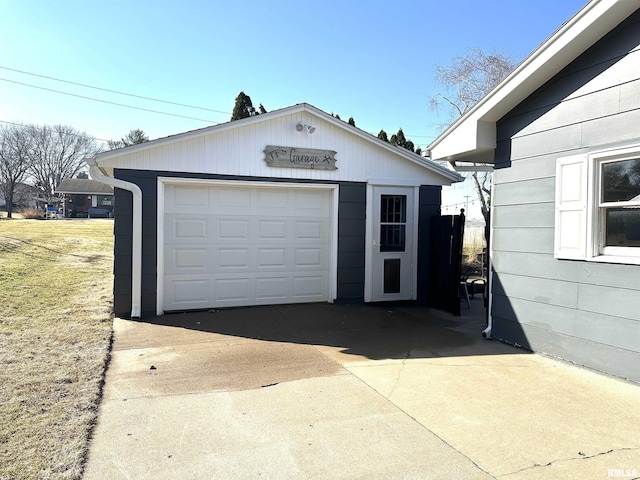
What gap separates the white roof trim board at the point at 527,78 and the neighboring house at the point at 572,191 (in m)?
0.01

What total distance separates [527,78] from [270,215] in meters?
4.46

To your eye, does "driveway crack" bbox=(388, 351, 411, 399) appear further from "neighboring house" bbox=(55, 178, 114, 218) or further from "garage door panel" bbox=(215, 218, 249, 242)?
"neighboring house" bbox=(55, 178, 114, 218)

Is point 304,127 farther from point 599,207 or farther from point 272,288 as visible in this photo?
point 599,207

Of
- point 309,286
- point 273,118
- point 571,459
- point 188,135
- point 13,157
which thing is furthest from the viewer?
point 13,157

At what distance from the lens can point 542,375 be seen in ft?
14.8

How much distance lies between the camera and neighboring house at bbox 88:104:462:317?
6969 mm

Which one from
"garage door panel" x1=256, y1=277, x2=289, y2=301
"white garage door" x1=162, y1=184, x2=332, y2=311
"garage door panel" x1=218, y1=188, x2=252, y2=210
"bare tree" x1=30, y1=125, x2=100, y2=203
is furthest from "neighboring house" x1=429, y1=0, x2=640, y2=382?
"bare tree" x1=30, y1=125, x2=100, y2=203

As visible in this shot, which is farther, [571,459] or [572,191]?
[572,191]

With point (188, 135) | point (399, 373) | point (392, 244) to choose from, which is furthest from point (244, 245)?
point (399, 373)

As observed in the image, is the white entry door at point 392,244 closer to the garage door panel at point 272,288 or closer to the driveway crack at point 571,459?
the garage door panel at point 272,288

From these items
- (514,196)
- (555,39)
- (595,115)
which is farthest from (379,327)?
(555,39)

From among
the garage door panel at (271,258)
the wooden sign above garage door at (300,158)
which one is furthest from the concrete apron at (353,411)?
the wooden sign above garage door at (300,158)

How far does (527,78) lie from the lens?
16.5 ft

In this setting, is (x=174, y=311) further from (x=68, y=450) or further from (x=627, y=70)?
(x=627, y=70)
